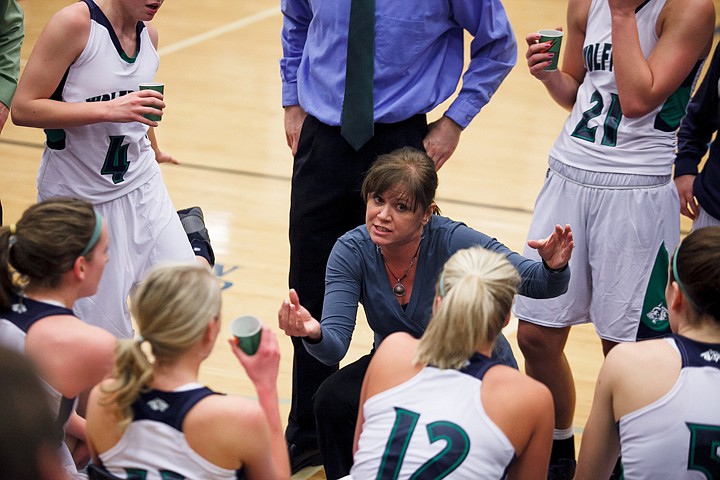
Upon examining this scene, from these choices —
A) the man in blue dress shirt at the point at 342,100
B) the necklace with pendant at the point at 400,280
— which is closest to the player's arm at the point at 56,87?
the man in blue dress shirt at the point at 342,100

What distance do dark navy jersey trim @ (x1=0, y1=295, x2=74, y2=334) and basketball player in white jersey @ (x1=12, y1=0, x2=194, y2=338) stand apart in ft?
3.37

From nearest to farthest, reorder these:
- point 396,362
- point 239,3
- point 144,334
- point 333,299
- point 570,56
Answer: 1. point 144,334
2. point 396,362
3. point 333,299
4. point 570,56
5. point 239,3

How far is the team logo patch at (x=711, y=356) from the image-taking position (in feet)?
8.59

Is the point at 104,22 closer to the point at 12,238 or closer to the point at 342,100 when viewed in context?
the point at 342,100

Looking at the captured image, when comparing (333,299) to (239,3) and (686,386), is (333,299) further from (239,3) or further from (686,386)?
(239,3)

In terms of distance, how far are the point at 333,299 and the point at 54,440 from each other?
1835 mm

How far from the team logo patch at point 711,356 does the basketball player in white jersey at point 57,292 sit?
1554mm

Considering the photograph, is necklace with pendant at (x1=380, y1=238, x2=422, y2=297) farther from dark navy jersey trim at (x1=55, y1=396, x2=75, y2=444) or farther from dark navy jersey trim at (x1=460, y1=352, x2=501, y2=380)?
dark navy jersey trim at (x1=55, y1=396, x2=75, y2=444)

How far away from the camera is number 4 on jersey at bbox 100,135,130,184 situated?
3875 millimetres

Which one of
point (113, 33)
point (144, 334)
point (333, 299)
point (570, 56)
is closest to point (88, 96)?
point (113, 33)

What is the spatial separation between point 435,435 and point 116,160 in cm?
195

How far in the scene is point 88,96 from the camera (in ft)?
12.4

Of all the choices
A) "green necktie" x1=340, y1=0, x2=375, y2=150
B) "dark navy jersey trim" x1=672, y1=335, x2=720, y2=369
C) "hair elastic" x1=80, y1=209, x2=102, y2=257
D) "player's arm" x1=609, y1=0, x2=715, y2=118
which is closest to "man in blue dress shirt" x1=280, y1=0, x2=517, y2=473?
"green necktie" x1=340, y1=0, x2=375, y2=150

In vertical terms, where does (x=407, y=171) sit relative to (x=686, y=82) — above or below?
below
